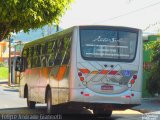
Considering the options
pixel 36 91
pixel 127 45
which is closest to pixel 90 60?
pixel 127 45

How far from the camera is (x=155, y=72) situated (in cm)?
2630

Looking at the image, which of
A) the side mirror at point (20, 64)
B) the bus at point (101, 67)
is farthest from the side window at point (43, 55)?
the side mirror at point (20, 64)

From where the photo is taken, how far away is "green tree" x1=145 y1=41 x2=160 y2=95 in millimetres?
26109

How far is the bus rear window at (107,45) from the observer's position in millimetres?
17078

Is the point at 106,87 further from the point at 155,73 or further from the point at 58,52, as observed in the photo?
the point at 155,73

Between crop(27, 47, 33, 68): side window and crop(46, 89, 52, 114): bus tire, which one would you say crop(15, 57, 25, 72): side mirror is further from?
crop(46, 89, 52, 114): bus tire

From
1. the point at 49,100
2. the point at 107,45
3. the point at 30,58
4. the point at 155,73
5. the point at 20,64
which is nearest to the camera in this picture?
the point at 107,45

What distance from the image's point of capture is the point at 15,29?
18797mm

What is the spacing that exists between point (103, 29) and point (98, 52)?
0.83 metres

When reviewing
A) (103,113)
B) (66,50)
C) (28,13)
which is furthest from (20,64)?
(28,13)

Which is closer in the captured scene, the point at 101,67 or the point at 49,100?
the point at 101,67

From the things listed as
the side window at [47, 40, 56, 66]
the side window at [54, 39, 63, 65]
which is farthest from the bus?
the side window at [47, 40, 56, 66]

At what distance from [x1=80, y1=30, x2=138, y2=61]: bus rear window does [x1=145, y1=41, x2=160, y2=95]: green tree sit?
29.1ft

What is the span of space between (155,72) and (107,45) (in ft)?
31.7
